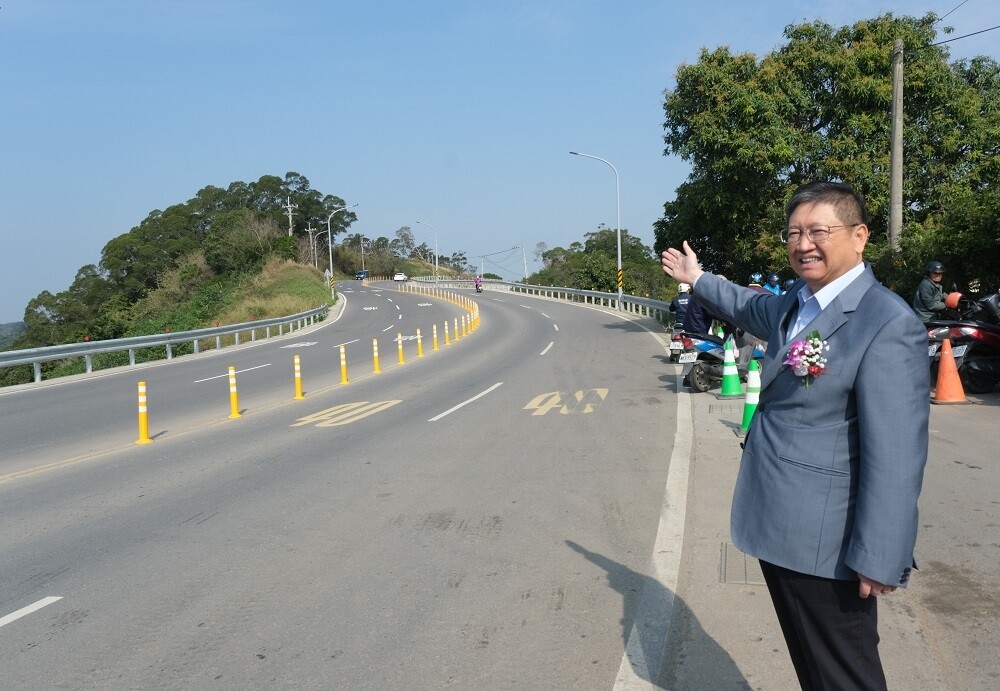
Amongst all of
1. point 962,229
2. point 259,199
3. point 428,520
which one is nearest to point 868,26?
point 962,229

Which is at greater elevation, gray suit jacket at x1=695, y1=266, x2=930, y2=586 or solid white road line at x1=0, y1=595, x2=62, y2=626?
gray suit jacket at x1=695, y1=266, x2=930, y2=586

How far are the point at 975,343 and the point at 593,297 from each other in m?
43.3

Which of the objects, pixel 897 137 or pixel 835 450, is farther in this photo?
pixel 897 137

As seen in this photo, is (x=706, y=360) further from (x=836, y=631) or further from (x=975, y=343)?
(x=836, y=631)

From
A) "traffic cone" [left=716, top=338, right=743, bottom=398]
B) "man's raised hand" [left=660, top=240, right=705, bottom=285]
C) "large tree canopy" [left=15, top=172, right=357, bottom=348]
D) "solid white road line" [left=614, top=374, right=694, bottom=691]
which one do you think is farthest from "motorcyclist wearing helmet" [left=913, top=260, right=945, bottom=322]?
"large tree canopy" [left=15, top=172, right=357, bottom=348]

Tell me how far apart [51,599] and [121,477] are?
4004mm

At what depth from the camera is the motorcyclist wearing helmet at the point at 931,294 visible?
1255cm

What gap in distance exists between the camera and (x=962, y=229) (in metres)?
15.2

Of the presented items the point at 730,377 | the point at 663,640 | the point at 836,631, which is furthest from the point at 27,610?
the point at 730,377

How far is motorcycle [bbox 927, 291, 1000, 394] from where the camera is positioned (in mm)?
11820

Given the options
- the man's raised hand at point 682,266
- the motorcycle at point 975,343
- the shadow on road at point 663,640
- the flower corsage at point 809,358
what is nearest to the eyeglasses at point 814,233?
the flower corsage at point 809,358

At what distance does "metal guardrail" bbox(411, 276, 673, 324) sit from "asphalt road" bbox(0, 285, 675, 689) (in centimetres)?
1468

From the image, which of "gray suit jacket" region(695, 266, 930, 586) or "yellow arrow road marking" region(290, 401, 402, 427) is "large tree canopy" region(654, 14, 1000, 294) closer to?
"yellow arrow road marking" region(290, 401, 402, 427)

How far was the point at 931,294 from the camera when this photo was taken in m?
12.7
